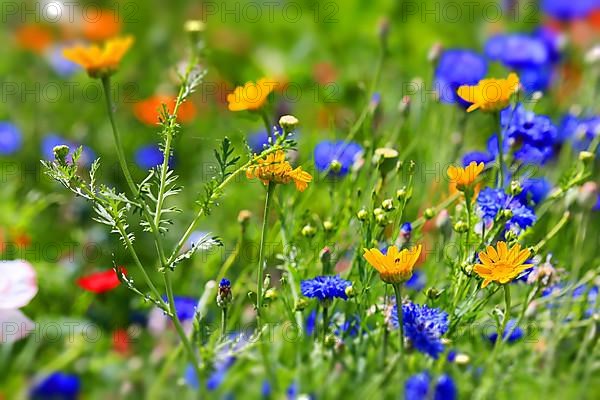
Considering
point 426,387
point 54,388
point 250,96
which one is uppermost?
point 250,96

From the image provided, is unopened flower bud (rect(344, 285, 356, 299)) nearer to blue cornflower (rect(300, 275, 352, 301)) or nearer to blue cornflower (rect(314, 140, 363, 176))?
blue cornflower (rect(300, 275, 352, 301))

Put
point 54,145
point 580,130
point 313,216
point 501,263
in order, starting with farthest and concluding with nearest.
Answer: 1. point 54,145
2. point 580,130
3. point 313,216
4. point 501,263

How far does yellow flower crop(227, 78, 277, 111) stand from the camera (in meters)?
0.82

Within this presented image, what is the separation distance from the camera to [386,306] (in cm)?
82

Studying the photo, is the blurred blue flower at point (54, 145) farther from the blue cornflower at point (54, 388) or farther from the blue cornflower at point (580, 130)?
the blue cornflower at point (580, 130)

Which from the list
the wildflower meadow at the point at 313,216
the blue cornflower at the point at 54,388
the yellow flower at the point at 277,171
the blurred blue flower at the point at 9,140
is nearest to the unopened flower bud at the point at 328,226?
the wildflower meadow at the point at 313,216

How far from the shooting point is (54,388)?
1.12 metres

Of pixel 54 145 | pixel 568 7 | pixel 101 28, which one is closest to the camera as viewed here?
pixel 54 145

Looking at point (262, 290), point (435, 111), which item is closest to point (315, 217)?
point (262, 290)

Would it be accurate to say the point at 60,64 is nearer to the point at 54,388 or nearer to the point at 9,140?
the point at 9,140

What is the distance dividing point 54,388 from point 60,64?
3.06 feet

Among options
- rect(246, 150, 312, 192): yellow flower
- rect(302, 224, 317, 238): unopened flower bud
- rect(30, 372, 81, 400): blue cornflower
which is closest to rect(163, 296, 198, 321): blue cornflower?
rect(30, 372, 81, 400): blue cornflower

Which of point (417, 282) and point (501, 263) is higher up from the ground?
point (501, 263)

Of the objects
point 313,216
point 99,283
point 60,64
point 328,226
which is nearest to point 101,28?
point 60,64
